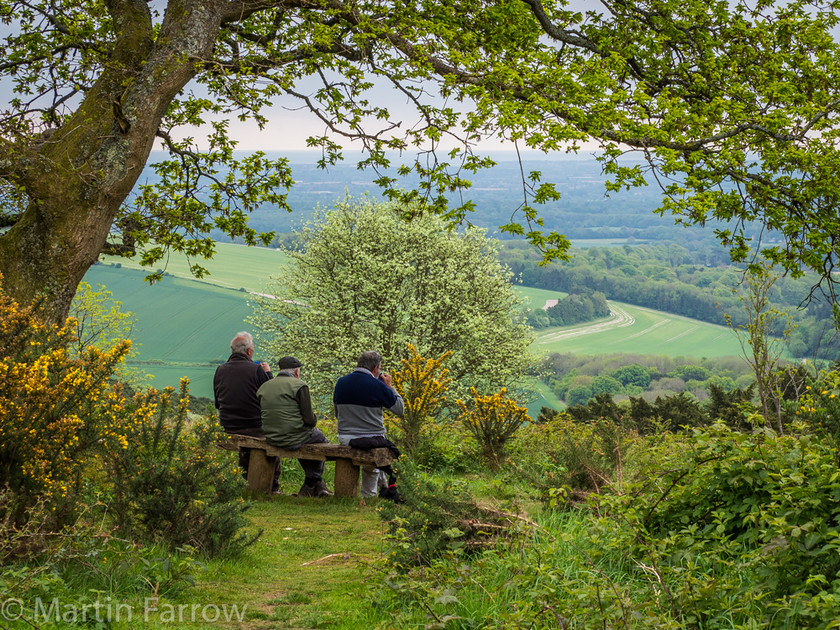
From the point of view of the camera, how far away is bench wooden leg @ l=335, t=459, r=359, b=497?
8.59 m

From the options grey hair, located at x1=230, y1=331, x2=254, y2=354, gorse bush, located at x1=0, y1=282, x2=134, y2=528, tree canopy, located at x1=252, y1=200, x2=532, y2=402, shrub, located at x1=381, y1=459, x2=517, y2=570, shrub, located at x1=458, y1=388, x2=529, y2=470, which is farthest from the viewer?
tree canopy, located at x1=252, y1=200, x2=532, y2=402

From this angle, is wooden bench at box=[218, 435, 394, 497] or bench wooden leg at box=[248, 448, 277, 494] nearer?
wooden bench at box=[218, 435, 394, 497]

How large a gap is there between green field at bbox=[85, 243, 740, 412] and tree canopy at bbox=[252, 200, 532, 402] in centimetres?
260

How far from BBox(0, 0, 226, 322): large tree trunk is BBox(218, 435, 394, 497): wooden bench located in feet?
9.20

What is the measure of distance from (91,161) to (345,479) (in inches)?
186

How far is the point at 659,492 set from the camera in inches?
184

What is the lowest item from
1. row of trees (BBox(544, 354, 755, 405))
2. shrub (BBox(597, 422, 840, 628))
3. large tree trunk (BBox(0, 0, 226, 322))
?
row of trees (BBox(544, 354, 755, 405))

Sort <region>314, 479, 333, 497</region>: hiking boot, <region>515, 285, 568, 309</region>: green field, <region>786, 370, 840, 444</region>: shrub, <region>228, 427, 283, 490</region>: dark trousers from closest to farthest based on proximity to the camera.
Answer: <region>786, 370, 840, 444</region>: shrub < <region>314, 479, 333, 497</region>: hiking boot < <region>228, 427, 283, 490</region>: dark trousers < <region>515, 285, 568, 309</region>: green field

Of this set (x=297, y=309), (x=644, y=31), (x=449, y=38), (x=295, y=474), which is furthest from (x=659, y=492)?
(x=297, y=309)

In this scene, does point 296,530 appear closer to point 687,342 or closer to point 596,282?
point 687,342

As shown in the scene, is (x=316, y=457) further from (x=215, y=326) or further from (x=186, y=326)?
(x=186, y=326)

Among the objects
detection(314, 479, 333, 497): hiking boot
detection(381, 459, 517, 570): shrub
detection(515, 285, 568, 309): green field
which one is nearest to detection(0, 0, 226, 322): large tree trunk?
detection(314, 479, 333, 497): hiking boot

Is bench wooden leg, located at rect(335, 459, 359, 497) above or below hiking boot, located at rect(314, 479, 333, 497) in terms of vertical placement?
above

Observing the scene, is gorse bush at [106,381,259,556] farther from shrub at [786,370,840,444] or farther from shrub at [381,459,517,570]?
shrub at [786,370,840,444]
